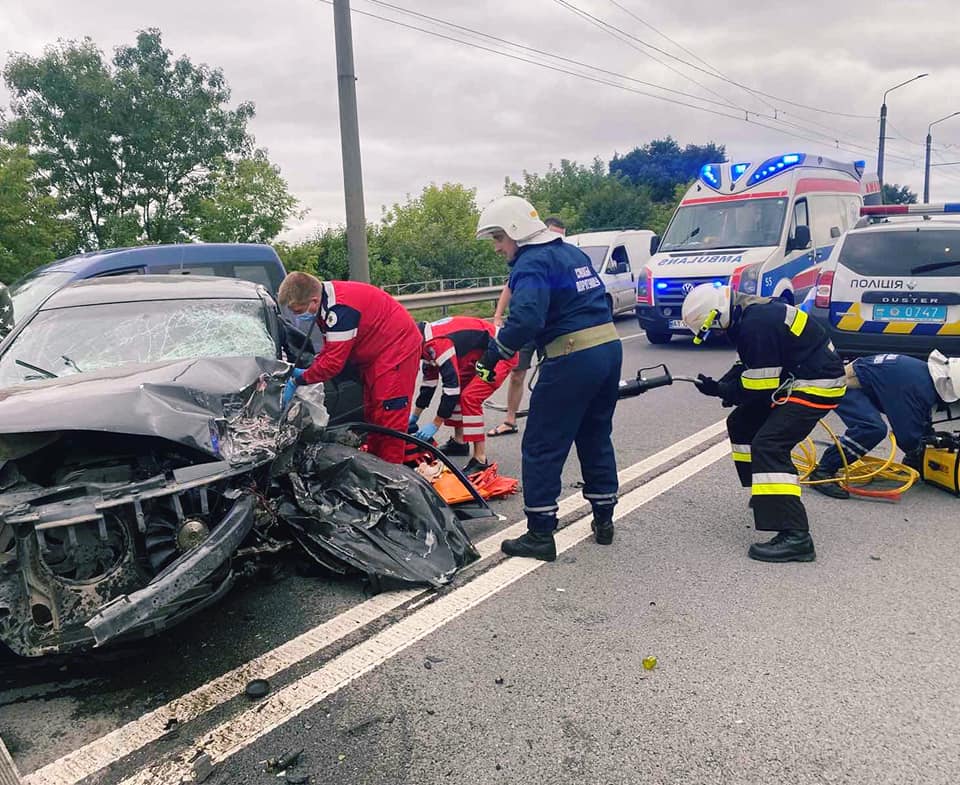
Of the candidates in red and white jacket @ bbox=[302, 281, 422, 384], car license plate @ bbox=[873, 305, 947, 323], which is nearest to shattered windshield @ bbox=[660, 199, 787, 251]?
car license plate @ bbox=[873, 305, 947, 323]

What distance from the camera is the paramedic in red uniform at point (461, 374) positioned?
17.8 feet

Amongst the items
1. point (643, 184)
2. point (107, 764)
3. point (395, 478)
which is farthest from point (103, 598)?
point (643, 184)

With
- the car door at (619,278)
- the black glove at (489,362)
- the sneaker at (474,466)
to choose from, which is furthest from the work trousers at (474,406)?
the car door at (619,278)

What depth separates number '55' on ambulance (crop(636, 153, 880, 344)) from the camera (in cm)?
1055

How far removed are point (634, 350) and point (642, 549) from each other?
7740 mm

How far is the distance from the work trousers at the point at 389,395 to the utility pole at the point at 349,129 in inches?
215

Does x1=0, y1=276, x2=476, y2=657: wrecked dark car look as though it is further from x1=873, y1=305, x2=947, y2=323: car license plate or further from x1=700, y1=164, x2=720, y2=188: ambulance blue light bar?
x1=700, y1=164, x2=720, y2=188: ambulance blue light bar

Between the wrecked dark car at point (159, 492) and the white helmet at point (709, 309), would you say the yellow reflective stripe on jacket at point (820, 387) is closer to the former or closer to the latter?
the white helmet at point (709, 309)

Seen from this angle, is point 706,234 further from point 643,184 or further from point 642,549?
point 643,184

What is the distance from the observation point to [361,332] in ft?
15.5

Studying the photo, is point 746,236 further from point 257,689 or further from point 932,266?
point 257,689

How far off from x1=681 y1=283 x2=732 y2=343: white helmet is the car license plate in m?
3.91

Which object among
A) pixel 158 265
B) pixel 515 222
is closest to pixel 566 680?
pixel 515 222

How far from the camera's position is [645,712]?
105 inches
